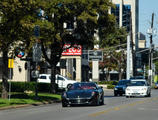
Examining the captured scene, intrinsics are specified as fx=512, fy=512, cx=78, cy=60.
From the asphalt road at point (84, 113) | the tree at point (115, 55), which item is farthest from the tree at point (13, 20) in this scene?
the tree at point (115, 55)

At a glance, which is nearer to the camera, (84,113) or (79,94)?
(84,113)

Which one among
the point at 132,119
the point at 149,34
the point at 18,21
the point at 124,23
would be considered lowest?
the point at 132,119

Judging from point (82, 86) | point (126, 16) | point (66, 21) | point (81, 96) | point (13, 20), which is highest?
point (126, 16)

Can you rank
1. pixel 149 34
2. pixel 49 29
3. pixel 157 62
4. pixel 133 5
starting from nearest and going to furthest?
pixel 49 29 < pixel 149 34 < pixel 133 5 < pixel 157 62

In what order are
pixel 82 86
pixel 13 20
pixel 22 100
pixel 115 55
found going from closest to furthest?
pixel 13 20 < pixel 82 86 < pixel 22 100 < pixel 115 55

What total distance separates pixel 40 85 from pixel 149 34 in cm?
4549

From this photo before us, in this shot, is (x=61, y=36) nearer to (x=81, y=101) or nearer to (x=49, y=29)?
(x=49, y=29)

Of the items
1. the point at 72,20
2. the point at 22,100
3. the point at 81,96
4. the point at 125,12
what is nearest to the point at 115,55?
the point at 125,12

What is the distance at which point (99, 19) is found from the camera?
142 feet

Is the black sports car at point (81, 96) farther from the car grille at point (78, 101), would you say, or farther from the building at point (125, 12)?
the building at point (125, 12)

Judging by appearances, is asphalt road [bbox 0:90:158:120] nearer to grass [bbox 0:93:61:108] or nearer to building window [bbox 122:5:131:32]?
grass [bbox 0:93:61:108]

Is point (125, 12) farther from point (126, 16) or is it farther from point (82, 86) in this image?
point (82, 86)

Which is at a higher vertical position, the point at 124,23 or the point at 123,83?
the point at 124,23

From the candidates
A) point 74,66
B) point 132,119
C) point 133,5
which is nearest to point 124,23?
point 133,5
